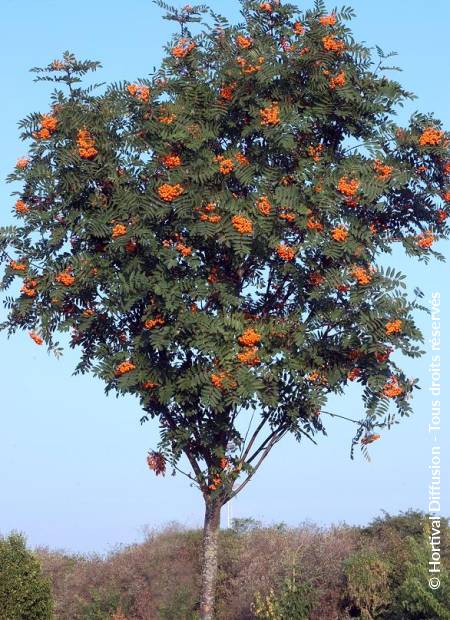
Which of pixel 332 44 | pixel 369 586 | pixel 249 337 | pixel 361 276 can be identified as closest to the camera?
pixel 249 337

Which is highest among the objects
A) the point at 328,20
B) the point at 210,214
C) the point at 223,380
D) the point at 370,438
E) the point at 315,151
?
the point at 328,20

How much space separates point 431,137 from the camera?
14.5 metres

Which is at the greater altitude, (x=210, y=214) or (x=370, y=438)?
(x=210, y=214)

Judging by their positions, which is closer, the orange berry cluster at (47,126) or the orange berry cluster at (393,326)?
the orange berry cluster at (393,326)

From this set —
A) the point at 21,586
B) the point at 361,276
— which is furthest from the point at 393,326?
the point at 21,586

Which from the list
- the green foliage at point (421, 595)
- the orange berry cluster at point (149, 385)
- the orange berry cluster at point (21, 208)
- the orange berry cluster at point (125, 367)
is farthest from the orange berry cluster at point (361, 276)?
the green foliage at point (421, 595)

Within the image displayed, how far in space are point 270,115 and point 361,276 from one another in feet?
8.91

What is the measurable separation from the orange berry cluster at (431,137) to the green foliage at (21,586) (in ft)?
34.3

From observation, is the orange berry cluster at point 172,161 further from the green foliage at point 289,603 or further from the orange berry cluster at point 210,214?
the green foliage at point 289,603

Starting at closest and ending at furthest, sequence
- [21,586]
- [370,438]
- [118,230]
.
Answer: [118,230], [370,438], [21,586]

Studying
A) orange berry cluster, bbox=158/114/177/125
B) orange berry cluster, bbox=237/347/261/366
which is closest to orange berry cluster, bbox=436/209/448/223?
orange berry cluster, bbox=237/347/261/366

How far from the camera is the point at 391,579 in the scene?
18.0m

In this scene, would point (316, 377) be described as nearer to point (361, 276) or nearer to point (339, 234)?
point (361, 276)

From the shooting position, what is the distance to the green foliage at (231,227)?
13555 mm
